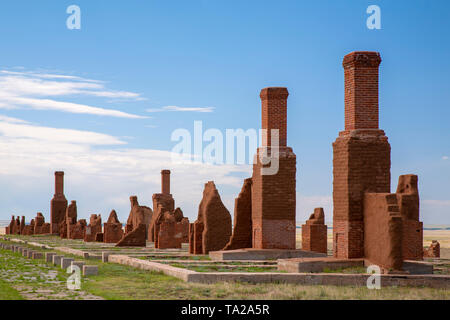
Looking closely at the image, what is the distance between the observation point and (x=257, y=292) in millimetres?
14539

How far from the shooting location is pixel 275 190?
25.6 m

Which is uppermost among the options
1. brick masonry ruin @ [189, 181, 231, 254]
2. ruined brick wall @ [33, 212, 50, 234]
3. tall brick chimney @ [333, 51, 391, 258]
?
tall brick chimney @ [333, 51, 391, 258]

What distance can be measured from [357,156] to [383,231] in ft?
8.59

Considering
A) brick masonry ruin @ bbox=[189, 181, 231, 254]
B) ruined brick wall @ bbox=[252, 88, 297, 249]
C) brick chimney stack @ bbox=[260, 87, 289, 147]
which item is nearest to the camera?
ruined brick wall @ bbox=[252, 88, 297, 249]

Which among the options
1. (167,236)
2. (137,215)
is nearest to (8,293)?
(167,236)

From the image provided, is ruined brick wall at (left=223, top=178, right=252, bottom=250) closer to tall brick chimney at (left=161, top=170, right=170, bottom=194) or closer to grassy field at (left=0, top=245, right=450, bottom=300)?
grassy field at (left=0, top=245, right=450, bottom=300)

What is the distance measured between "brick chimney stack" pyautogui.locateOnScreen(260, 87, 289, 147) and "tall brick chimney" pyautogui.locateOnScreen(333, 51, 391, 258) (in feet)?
18.6

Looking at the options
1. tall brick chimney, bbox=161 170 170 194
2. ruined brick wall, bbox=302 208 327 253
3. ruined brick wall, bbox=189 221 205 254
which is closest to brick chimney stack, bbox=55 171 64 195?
tall brick chimney, bbox=161 170 170 194

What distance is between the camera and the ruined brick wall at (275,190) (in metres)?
25.5

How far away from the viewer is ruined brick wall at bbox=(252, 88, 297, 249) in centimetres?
2555

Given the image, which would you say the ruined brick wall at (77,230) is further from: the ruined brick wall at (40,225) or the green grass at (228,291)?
the green grass at (228,291)

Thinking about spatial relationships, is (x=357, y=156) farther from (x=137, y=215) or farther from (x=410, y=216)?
(x=137, y=215)
